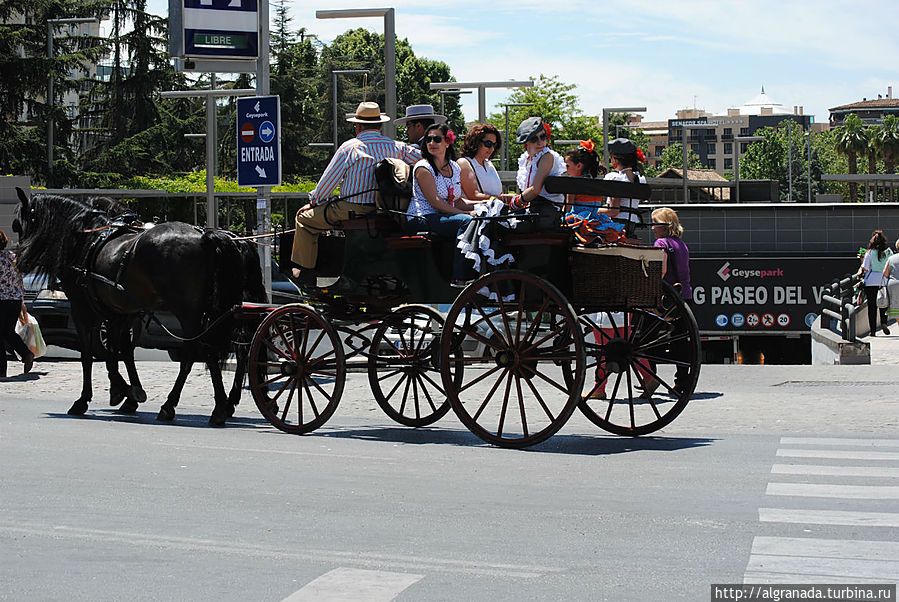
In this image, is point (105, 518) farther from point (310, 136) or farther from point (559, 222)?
point (310, 136)

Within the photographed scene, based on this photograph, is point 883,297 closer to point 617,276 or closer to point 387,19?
point 387,19

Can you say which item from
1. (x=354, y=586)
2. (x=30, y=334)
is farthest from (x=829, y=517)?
(x=30, y=334)

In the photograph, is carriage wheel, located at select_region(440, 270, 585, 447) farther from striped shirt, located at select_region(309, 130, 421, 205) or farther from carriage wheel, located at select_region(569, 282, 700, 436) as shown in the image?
striped shirt, located at select_region(309, 130, 421, 205)

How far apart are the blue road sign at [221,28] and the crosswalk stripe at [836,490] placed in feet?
33.4

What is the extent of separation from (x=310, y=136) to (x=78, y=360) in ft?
214

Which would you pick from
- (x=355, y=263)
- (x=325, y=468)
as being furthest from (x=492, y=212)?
(x=325, y=468)

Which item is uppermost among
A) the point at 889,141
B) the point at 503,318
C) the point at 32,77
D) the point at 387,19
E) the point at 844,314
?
the point at 889,141

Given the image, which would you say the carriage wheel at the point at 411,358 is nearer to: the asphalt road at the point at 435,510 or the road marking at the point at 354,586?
the asphalt road at the point at 435,510

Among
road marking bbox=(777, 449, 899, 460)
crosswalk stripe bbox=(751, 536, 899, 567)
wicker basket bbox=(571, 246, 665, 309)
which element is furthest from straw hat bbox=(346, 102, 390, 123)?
crosswalk stripe bbox=(751, 536, 899, 567)

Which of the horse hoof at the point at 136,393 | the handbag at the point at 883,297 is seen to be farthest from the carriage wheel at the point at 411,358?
the handbag at the point at 883,297

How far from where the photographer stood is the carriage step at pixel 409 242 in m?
10.1

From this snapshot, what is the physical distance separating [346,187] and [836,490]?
451cm

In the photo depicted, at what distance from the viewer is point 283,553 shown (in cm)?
631

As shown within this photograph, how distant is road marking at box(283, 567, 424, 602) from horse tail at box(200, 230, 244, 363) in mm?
5948
